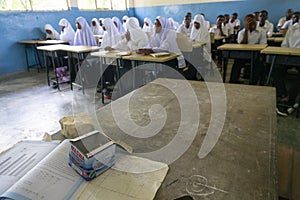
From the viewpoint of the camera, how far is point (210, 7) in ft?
29.7

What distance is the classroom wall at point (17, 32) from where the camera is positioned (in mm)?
5932

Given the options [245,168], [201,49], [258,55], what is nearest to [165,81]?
[245,168]

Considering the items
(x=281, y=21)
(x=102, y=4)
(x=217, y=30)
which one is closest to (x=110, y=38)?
(x=217, y=30)

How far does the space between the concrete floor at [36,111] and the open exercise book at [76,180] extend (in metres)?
1.73

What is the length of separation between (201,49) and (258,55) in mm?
1310

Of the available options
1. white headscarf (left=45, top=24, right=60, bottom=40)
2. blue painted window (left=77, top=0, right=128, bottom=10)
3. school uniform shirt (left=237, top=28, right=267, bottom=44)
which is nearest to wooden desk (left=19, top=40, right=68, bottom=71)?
white headscarf (left=45, top=24, right=60, bottom=40)

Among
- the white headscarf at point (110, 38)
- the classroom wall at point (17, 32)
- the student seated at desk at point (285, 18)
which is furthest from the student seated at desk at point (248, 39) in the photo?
the classroom wall at point (17, 32)

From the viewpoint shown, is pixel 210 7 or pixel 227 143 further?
pixel 210 7

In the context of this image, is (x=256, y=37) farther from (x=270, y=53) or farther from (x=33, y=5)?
(x=33, y=5)

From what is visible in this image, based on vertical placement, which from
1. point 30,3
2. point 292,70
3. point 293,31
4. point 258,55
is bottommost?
point 292,70

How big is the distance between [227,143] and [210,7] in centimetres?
924

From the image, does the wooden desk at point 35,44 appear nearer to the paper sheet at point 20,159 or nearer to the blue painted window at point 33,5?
the blue painted window at point 33,5

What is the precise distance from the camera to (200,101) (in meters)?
1.37

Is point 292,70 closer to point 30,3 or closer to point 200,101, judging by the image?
point 200,101
